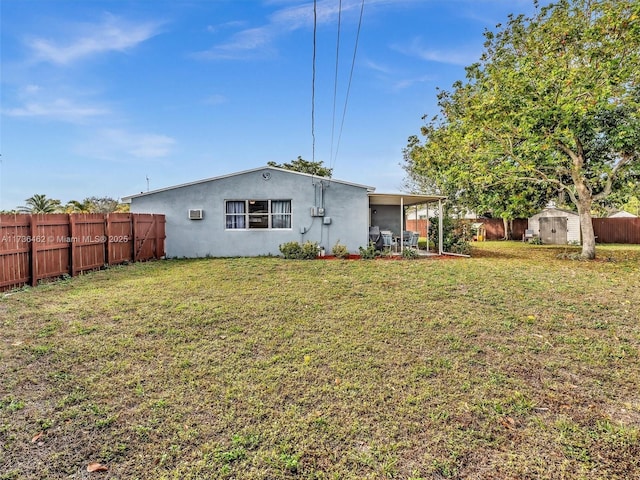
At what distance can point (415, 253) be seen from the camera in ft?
45.8

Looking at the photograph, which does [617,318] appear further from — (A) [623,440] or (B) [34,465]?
(B) [34,465]

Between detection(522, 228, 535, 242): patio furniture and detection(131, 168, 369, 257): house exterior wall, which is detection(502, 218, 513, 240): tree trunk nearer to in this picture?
detection(522, 228, 535, 242): patio furniture

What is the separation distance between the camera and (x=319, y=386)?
11.5 ft

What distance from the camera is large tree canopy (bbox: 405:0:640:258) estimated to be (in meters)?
10.9

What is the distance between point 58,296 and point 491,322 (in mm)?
8509

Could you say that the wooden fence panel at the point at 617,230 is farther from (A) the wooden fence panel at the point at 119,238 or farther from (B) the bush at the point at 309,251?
(A) the wooden fence panel at the point at 119,238

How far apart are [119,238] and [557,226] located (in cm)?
2599

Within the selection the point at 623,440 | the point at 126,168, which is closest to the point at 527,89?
the point at 623,440

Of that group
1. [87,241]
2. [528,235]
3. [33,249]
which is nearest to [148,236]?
[87,241]

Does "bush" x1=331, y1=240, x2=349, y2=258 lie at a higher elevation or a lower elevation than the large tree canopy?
lower

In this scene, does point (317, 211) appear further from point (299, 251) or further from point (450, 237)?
point (450, 237)

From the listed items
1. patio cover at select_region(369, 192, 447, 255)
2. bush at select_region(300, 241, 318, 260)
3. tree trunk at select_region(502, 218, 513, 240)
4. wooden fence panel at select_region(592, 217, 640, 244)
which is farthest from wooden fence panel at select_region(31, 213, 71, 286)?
wooden fence panel at select_region(592, 217, 640, 244)

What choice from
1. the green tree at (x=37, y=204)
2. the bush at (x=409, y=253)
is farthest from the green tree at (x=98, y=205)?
the bush at (x=409, y=253)

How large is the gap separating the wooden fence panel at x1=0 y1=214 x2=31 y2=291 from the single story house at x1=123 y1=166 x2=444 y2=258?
19.2 ft
